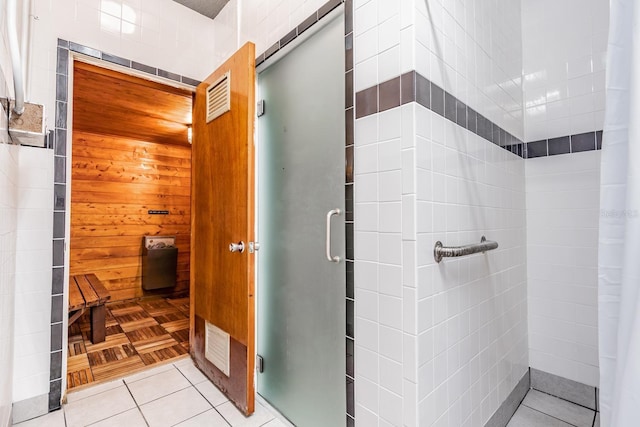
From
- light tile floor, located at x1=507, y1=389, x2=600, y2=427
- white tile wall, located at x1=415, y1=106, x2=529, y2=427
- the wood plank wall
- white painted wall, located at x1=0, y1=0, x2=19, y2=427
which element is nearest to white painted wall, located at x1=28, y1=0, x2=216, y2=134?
white painted wall, located at x1=0, y1=0, x2=19, y2=427

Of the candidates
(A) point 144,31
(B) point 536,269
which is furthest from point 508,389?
(A) point 144,31

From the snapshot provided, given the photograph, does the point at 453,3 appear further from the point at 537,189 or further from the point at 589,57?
the point at 537,189

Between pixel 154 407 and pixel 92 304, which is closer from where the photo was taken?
pixel 154 407

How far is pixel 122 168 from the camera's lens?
413cm

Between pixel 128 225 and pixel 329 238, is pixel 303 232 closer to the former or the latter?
pixel 329 238

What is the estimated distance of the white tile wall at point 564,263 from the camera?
174cm

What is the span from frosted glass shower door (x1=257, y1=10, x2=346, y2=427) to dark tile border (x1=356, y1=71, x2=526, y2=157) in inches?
9.6

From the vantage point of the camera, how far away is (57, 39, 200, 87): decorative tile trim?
5.72 ft

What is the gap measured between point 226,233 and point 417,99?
132 centimetres

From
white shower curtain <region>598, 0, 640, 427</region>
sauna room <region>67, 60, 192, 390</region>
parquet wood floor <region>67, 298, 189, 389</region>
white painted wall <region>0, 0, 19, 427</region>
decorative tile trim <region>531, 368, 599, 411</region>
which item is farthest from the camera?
sauna room <region>67, 60, 192, 390</region>

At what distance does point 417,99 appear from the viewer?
3.29 feet

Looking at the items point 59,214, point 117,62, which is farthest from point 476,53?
point 59,214

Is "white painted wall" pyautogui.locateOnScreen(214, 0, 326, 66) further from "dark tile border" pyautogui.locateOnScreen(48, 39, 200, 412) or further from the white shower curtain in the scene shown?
the white shower curtain

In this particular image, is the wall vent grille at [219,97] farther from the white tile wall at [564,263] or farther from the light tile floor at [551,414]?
the light tile floor at [551,414]
